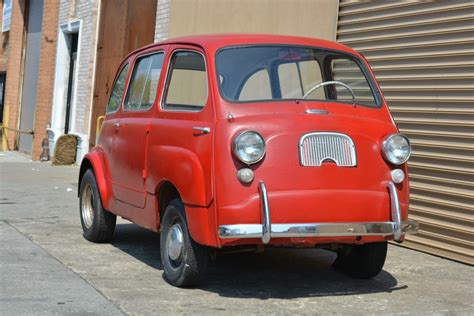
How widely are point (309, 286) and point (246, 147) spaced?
1565 mm

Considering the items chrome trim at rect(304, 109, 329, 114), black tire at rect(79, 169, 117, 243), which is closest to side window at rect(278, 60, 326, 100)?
chrome trim at rect(304, 109, 329, 114)

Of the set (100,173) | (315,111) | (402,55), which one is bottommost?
(100,173)

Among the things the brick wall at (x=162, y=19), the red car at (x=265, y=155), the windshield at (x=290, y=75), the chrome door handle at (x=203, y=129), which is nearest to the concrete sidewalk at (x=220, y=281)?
the red car at (x=265, y=155)

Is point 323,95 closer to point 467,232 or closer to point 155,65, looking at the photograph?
point 155,65

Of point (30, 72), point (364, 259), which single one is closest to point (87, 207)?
point (364, 259)

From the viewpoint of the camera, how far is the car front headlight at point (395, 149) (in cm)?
550

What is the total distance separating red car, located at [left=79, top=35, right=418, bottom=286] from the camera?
5.17 meters

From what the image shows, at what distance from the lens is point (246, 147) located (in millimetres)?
5152

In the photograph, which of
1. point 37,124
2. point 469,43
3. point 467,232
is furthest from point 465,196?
point 37,124

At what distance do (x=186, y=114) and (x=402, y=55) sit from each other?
361 centimetres

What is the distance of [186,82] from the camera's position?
248 inches

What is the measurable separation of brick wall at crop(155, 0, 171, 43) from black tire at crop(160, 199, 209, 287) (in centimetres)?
785

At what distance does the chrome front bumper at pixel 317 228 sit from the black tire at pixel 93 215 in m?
2.72

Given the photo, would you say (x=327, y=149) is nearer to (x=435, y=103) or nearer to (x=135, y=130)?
(x=135, y=130)
